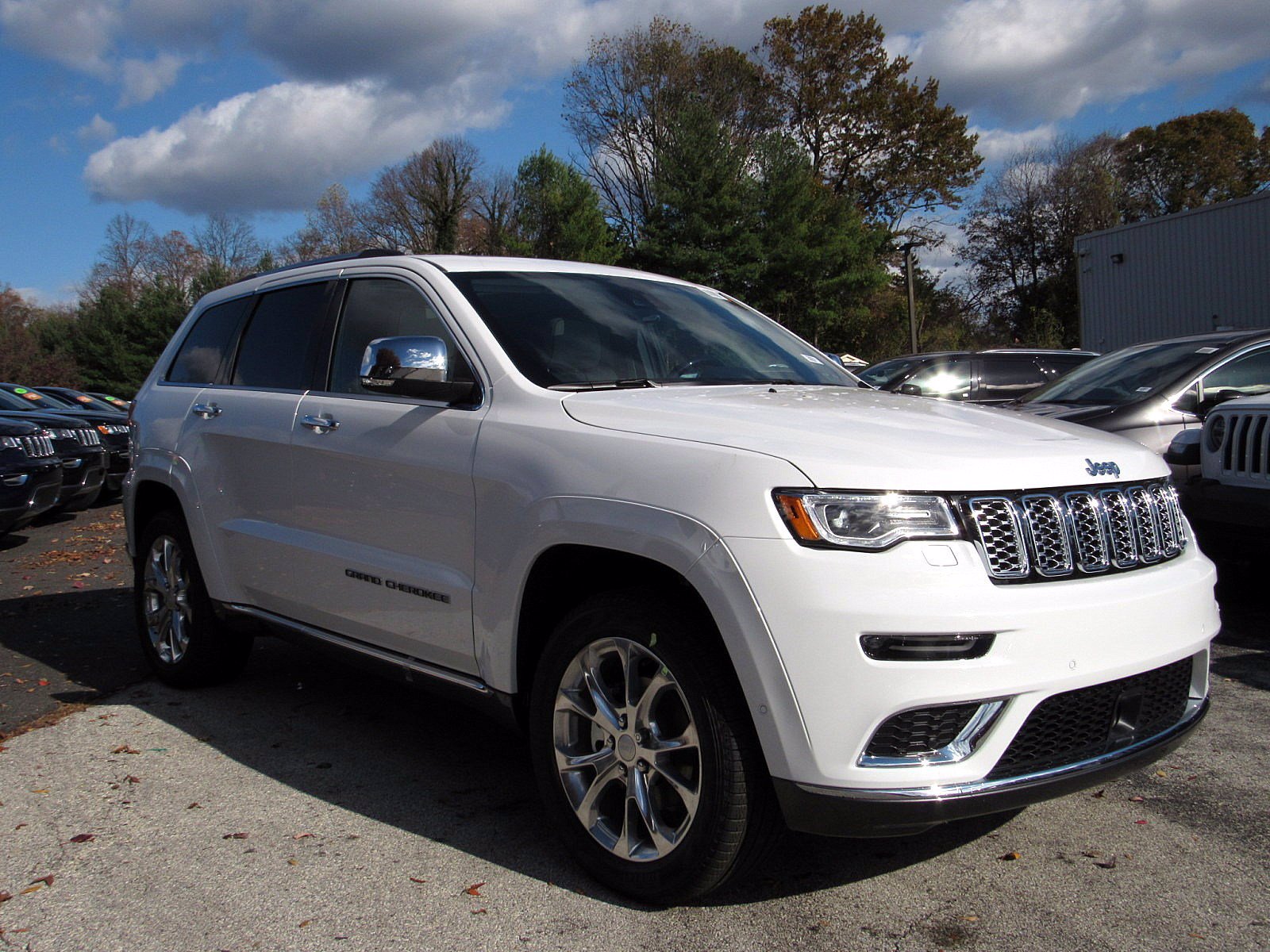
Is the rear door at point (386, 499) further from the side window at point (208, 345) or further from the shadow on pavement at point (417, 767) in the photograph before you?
the side window at point (208, 345)

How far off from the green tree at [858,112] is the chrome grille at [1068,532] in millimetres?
45076

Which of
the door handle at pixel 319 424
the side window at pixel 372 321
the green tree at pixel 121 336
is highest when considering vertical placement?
the green tree at pixel 121 336

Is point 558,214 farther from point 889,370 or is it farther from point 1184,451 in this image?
point 1184,451

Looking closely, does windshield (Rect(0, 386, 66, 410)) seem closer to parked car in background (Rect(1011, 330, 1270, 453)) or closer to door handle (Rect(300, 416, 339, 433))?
door handle (Rect(300, 416, 339, 433))

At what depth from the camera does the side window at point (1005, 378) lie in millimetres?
14609

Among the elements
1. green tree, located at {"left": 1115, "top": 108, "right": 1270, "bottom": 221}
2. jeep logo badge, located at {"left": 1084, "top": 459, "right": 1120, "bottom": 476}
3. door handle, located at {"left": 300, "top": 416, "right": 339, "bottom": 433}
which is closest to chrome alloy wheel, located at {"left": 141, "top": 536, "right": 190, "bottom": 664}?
door handle, located at {"left": 300, "top": 416, "right": 339, "bottom": 433}

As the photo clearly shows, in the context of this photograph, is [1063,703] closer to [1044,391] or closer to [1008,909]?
[1008,909]

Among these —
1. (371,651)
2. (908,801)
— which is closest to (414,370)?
(371,651)

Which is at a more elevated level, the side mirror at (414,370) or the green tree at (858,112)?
the green tree at (858,112)

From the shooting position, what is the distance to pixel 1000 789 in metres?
2.54

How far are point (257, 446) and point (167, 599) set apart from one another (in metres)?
1.30

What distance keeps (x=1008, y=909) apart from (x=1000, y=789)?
1.71 ft

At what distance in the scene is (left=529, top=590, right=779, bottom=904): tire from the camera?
8.75 feet

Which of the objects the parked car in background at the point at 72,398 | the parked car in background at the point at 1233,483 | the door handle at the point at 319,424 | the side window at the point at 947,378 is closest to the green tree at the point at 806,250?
the side window at the point at 947,378
